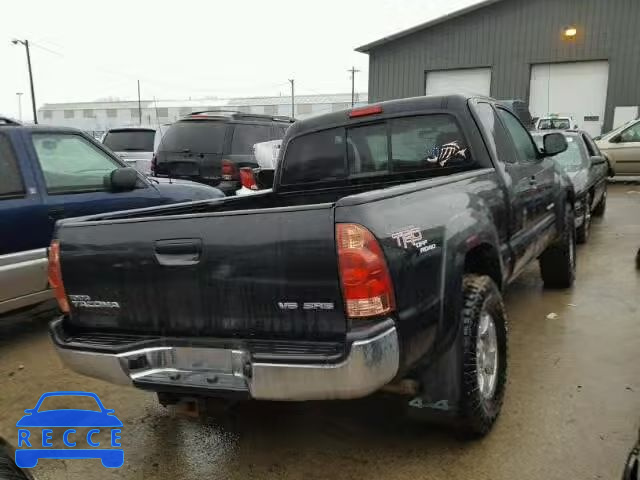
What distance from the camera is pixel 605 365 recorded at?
4.03m

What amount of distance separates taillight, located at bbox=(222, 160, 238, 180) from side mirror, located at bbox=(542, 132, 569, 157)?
4773 millimetres

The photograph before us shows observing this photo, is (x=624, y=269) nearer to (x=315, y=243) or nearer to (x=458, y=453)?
(x=458, y=453)

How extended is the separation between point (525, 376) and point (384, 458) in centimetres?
140

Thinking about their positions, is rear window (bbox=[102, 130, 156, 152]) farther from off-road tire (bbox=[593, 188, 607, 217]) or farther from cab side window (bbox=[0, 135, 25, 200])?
off-road tire (bbox=[593, 188, 607, 217])

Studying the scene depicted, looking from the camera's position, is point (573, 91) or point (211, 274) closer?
point (211, 274)

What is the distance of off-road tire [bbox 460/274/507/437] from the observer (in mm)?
2836

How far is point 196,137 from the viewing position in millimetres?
9016

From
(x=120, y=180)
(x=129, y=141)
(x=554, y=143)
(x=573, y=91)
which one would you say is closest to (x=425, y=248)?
(x=554, y=143)

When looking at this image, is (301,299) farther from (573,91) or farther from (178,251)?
(573,91)

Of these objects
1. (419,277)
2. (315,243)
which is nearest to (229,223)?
(315,243)

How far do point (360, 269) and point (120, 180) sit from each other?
A: 11.8ft

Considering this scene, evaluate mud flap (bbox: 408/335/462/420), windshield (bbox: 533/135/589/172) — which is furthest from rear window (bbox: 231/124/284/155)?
mud flap (bbox: 408/335/462/420)

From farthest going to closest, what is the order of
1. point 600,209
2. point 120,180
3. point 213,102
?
1. point 213,102
2. point 600,209
3. point 120,180

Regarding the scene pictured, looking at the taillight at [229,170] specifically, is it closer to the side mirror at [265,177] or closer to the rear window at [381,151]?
the side mirror at [265,177]
